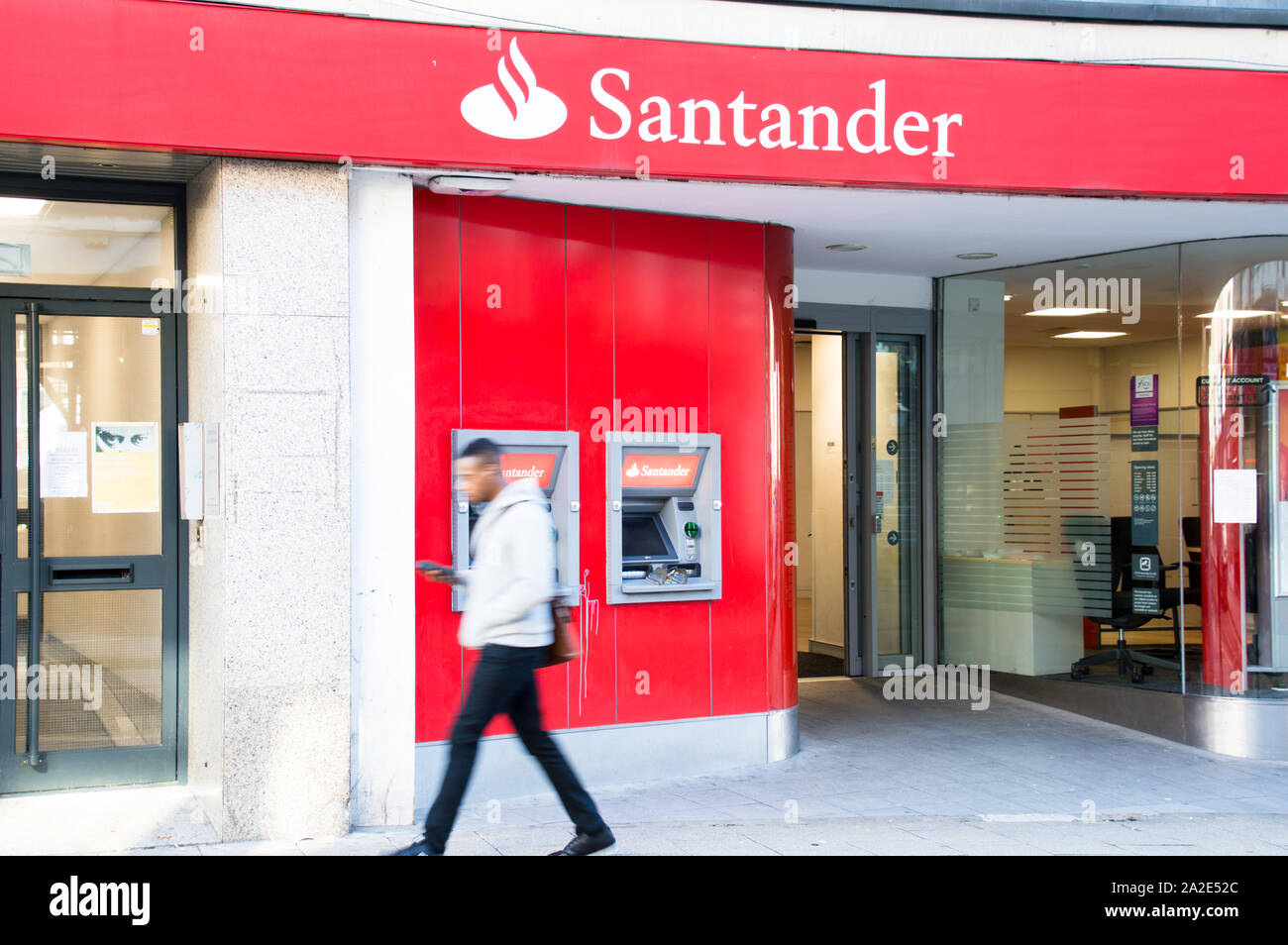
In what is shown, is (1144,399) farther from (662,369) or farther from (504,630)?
(504,630)

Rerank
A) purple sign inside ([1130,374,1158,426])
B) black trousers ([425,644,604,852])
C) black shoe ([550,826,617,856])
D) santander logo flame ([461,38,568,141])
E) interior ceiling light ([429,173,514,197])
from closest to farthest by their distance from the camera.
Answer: black trousers ([425,644,604,852])
black shoe ([550,826,617,856])
santander logo flame ([461,38,568,141])
interior ceiling light ([429,173,514,197])
purple sign inside ([1130,374,1158,426])

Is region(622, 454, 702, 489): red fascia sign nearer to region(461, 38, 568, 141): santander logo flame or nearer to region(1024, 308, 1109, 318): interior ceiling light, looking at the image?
region(461, 38, 568, 141): santander logo flame

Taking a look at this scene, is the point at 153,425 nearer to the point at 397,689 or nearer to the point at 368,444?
the point at 368,444

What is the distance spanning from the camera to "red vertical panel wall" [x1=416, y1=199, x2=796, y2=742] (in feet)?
20.2

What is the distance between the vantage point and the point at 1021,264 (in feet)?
28.5

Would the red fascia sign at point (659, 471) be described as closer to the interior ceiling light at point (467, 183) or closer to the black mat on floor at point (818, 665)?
the interior ceiling light at point (467, 183)

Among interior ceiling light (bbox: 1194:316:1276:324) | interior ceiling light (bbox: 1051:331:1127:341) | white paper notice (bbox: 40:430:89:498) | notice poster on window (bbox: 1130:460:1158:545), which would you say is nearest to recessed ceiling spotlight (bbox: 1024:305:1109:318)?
interior ceiling light (bbox: 1051:331:1127:341)

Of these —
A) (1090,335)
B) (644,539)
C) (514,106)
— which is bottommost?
(644,539)

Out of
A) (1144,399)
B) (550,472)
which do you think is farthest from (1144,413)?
(550,472)

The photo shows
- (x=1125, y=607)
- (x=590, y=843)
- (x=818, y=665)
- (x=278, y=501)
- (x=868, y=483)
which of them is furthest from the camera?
(x=818, y=665)

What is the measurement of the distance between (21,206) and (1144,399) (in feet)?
21.9

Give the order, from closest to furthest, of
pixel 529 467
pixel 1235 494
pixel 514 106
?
pixel 514 106 → pixel 529 467 → pixel 1235 494

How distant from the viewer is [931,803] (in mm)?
6223

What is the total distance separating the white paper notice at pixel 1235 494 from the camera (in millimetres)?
7566
